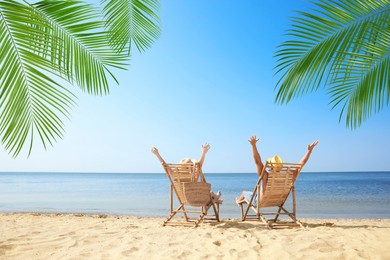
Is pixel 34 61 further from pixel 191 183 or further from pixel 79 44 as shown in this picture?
pixel 191 183

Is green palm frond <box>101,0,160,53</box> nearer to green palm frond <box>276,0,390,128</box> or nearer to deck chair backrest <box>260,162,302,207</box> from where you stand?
green palm frond <box>276,0,390,128</box>

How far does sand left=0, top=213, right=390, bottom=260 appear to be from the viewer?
10.9ft

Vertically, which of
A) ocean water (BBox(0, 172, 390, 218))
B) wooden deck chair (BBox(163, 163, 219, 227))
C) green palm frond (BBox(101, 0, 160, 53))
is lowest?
ocean water (BBox(0, 172, 390, 218))

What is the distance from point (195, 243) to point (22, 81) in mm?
2986

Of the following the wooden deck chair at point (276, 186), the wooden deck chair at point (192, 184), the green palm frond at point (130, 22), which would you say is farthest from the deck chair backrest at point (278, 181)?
the green palm frond at point (130, 22)

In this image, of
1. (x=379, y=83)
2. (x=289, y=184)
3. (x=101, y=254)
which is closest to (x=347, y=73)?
(x=379, y=83)

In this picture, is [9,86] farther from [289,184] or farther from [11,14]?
[289,184]

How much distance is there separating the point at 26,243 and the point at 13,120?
3.18m

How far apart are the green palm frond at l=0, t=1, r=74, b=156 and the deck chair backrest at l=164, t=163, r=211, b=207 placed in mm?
3751

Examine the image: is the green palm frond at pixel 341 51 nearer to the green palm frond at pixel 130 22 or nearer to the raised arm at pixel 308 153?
the green palm frond at pixel 130 22

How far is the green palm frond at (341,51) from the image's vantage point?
1416 millimetres

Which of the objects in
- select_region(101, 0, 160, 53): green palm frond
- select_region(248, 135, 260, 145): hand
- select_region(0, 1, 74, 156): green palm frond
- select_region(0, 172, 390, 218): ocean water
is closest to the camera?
select_region(0, 1, 74, 156): green palm frond

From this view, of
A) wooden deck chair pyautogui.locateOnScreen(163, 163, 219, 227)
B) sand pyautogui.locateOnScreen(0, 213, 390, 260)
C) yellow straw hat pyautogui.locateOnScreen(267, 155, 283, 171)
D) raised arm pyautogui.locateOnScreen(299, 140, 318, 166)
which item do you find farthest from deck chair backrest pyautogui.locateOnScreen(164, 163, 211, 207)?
raised arm pyautogui.locateOnScreen(299, 140, 318, 166)

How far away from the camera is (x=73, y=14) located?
5.19ft
